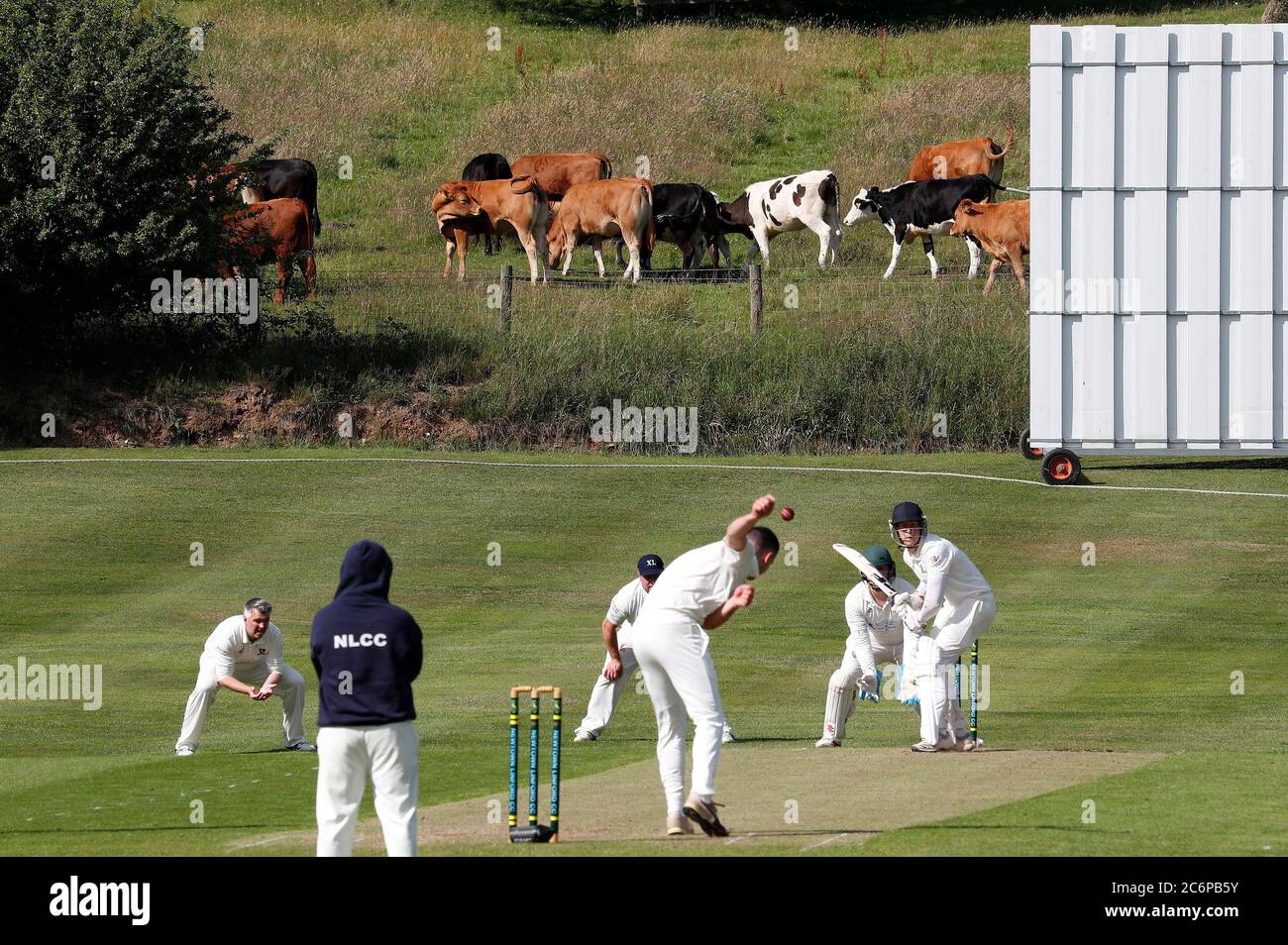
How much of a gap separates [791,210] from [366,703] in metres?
39.0

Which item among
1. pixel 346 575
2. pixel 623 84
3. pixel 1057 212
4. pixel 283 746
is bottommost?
pixel 283 746

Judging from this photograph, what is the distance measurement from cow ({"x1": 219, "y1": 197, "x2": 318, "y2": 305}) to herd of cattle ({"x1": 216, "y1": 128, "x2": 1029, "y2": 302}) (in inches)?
1.2

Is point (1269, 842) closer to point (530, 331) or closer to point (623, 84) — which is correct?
point (530, 331)

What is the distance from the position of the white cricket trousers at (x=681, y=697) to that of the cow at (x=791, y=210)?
35550 millimetres

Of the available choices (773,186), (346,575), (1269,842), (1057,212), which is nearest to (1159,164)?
(1057,212)

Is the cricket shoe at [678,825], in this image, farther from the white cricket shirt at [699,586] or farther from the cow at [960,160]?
the cow at [960,160]

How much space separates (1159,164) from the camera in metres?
34.2

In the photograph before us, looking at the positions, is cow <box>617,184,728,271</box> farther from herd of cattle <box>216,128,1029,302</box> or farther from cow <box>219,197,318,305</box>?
cow <box>219,197,318,305</box>

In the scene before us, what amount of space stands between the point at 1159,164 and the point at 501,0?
4836 centimetres

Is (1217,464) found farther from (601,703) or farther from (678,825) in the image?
(678,825)

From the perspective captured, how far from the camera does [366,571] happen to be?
11984 mm

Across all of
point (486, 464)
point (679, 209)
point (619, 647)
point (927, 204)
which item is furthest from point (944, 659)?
point (679, 209)

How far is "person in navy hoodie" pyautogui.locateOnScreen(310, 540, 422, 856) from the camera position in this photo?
11.9 m

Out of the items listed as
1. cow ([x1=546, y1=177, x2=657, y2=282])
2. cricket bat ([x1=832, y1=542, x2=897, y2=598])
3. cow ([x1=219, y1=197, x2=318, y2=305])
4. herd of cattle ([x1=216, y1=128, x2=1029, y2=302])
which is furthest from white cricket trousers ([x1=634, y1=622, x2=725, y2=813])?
cow ([x1=546, y1=177, x2=657, y2=282])
